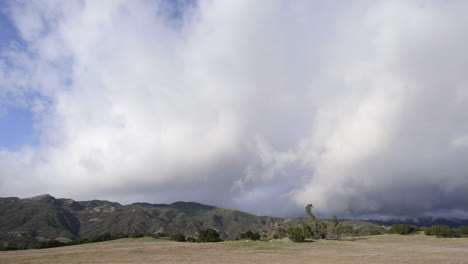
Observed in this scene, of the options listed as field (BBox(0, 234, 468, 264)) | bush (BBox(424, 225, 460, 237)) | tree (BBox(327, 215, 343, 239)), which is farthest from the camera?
tree (BBox(327, 215, 343, 239))

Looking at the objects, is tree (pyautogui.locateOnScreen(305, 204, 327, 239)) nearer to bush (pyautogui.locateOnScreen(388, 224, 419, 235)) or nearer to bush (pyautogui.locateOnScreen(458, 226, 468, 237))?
bush (pyautogui.locateOnScreen(388, 224, 419, 235))

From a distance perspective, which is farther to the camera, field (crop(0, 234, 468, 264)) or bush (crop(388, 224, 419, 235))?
bush (crop(388, 224, 419, 235))

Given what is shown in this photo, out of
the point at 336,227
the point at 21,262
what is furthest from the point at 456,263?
the point at 336,227

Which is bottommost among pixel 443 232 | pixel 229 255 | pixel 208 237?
pixel 229 255

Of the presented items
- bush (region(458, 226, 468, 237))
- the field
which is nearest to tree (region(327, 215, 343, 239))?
bush (region(458, 226, 468, 237))

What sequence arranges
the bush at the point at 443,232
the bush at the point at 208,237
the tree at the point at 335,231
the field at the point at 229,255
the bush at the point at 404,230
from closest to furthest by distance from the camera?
the field at the point at 229,255 → the bush at the point at 208,237 → the bush at the point at 443,232 → the tree at the point at 335,231 → the bush at the point at 404,230

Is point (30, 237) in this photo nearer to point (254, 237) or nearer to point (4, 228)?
point (4, 228)

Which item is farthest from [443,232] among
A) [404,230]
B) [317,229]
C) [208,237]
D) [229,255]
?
[229,255]

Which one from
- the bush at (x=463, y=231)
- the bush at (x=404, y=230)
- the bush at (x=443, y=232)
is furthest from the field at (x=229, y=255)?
the bush at (x=404, y=230)

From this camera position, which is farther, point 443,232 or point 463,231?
point 463,231

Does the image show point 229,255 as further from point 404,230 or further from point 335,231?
point 404,230

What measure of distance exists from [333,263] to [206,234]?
36895mm

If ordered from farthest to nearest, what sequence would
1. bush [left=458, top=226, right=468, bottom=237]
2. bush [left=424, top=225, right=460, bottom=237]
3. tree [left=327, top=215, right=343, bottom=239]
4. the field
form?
tree [left=327, top=215, right=343, bottom=239] → bush [left=458, top=226, right=468, bottom=237] → bush [left=424, top=225, right=460, bottom=237] → the field

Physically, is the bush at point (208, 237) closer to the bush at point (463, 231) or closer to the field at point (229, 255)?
the field at point (229, 255)
